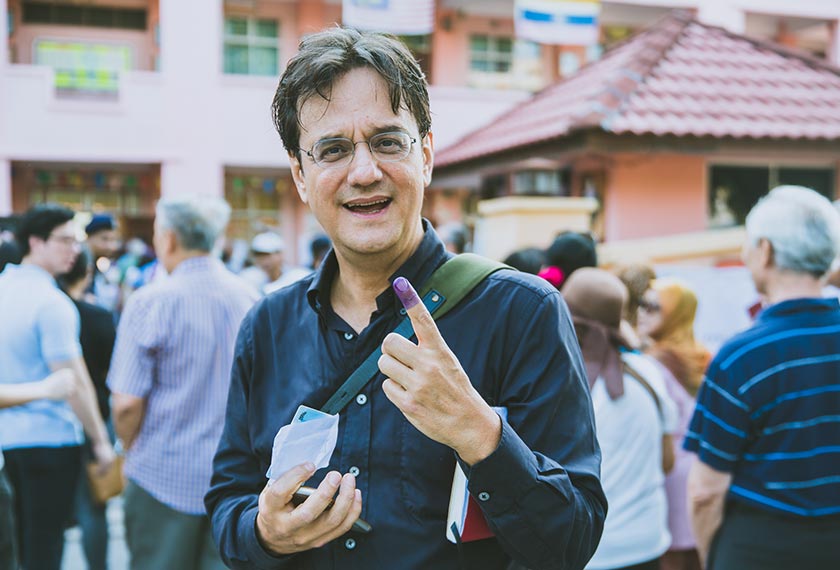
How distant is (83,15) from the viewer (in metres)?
17.0

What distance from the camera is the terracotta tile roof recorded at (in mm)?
8516

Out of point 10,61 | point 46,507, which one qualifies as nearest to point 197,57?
point 10,61

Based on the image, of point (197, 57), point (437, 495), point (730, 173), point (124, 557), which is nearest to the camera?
point (437, 495)

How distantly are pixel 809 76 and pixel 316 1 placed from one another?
34.2ft

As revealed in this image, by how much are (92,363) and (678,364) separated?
3.36m

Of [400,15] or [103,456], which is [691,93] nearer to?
[400,15]

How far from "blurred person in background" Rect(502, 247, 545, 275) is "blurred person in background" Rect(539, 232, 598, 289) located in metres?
0.13

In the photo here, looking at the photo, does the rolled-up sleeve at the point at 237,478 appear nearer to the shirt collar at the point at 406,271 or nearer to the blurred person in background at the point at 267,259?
the shirt collar at the point at 406,271

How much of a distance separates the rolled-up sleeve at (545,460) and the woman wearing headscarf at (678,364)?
2.28 m

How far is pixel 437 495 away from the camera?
5.38ft

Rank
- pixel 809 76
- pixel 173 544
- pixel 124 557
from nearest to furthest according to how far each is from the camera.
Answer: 1. pixel 173 544
2. pixel 124 557
3. pixel 809 76

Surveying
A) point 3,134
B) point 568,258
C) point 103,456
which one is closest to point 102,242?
point 103,456

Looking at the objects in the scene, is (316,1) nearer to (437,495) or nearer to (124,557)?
(124,557)

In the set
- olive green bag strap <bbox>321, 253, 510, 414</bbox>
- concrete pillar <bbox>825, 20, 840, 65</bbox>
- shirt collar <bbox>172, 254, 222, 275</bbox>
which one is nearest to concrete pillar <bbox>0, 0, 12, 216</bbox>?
shirt collar <bbox>172, 254, 222, 275</bbox>
